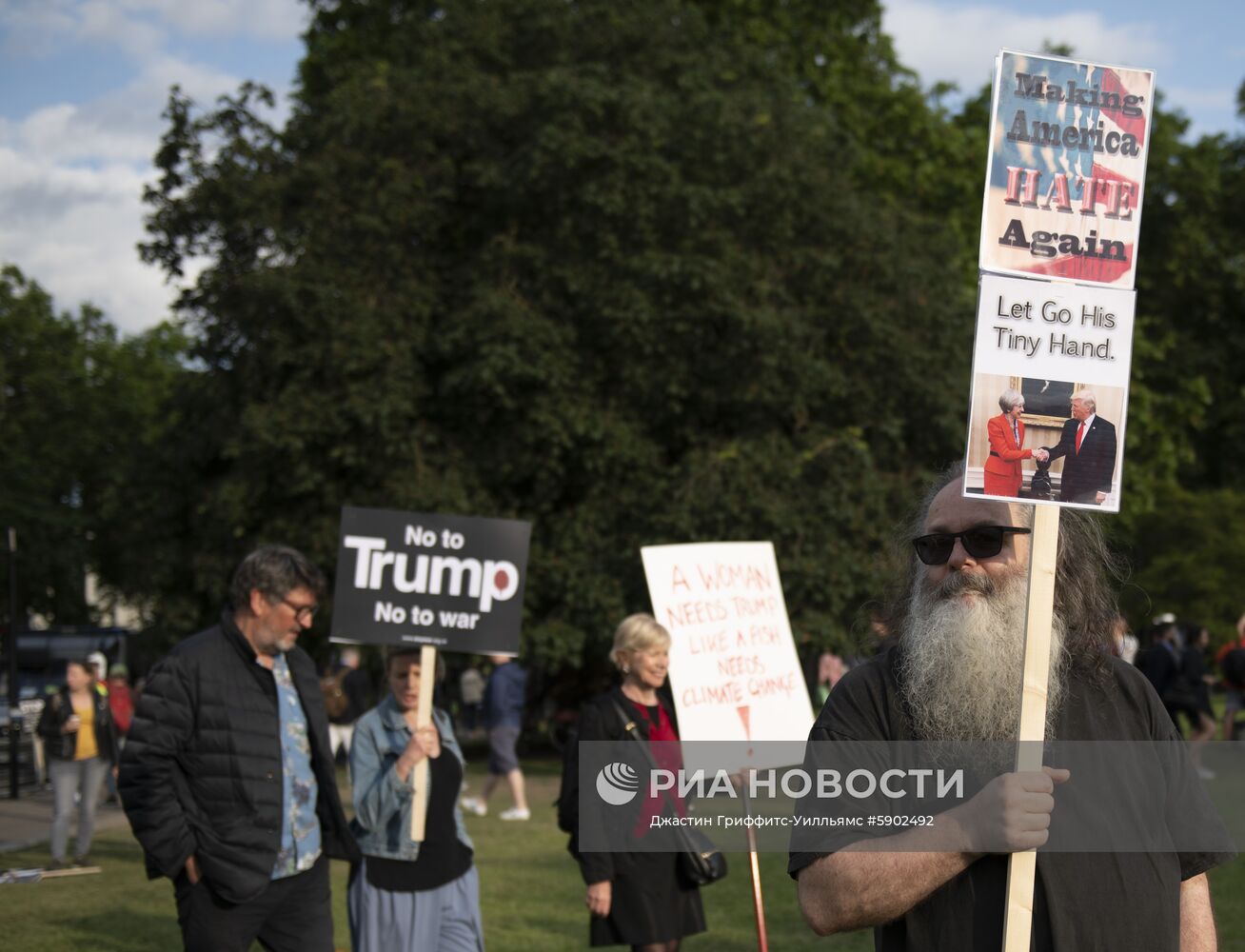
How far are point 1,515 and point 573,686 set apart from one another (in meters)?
21.5

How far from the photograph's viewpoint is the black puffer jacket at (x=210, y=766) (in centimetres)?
530

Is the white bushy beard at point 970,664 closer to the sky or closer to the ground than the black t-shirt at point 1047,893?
closer to the sky

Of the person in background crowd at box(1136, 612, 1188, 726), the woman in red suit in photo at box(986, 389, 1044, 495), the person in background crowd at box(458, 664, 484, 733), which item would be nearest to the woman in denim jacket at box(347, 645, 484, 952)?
the woman in red suit in photo at box(986, 389, 1044, 495)

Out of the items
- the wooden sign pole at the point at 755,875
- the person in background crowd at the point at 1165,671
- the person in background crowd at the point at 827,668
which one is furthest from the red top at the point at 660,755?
the person in background crowd at the point at 827,668

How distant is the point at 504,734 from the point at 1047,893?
13.6 meters

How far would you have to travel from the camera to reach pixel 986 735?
2.86 m

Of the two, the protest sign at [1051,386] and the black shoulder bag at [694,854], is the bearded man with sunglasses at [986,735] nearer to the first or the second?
the protest sign at [1051,386]

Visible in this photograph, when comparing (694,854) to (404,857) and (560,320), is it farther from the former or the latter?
(560,320)

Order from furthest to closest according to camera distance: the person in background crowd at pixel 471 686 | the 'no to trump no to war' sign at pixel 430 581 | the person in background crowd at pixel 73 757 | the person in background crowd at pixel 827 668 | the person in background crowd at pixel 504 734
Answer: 1. the person in background crowd at pixel 471 686
2. the person in background crowd at pixel 827 668
3. the person in background crowd at pixel 504 734
4. the person in background crowd at pixel 73 757
5. the 'no to trump no to war' sign at pixel 430 581

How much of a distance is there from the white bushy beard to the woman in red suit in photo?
0.22 meters

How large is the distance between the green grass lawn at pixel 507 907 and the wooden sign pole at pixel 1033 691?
675 centimetres

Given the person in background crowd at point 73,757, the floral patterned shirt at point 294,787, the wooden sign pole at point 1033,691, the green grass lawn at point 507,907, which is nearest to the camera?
the wooden sign pole at point 1033,691

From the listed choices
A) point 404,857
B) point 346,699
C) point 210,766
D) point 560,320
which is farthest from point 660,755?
point 560,320

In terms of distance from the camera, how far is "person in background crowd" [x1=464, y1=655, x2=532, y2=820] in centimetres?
1595
